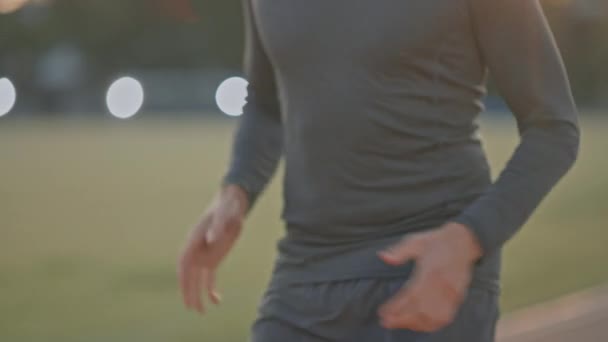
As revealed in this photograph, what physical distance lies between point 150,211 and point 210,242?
1226 cm

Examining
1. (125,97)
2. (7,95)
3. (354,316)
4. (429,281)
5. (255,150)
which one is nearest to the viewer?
(429,281)

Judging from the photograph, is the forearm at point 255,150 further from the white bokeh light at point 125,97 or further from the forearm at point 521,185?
the white bokeh light at point 125,97

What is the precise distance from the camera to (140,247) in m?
11.6

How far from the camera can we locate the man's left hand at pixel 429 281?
1944mm

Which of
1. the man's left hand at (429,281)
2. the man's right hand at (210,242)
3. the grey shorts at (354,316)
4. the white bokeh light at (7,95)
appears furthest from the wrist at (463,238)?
the white bokeh light at (7,95)

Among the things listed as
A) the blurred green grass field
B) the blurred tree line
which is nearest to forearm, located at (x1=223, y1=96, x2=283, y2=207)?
the blurred green grass field

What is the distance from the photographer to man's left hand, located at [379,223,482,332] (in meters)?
1.94

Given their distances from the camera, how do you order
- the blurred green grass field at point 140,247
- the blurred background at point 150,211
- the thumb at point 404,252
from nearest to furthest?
the thumb at point 404,252, the blurred green grass field at point 140,247, the blurred background at point 150,211

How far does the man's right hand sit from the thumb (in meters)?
0.55

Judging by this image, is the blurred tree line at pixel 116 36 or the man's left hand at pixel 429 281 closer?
the man's left hand at pixel 429 281

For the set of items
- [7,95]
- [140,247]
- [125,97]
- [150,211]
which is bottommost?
[125,97]

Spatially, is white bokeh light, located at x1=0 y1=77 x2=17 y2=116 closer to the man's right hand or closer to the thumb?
the man's right hand

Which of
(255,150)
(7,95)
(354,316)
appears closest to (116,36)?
(7,95)

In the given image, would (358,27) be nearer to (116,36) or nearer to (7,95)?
(7,95)
